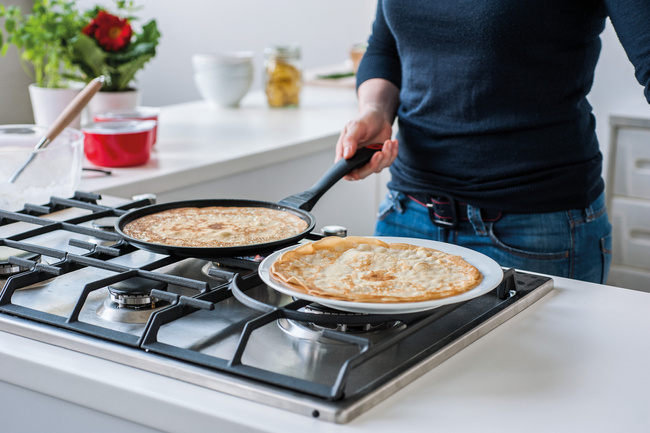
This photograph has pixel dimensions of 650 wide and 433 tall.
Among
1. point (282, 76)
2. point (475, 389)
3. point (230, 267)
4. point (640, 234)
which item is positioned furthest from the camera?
point (640, 234)

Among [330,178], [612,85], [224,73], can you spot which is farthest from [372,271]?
[612,85]

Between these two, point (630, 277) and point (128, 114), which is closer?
point (128, 114)

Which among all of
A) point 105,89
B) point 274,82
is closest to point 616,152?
point 274,82

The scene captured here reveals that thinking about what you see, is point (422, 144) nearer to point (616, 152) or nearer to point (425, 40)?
point (425, 40)

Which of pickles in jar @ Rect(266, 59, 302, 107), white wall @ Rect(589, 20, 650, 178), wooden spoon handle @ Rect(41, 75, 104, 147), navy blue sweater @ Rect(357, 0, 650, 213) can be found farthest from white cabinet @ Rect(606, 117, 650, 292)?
wooden spoon handle @ Rect(41, 75, 104, 147)

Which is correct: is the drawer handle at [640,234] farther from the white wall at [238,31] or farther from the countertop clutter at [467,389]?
the white wall at [238,31]

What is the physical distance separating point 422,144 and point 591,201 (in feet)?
0.99

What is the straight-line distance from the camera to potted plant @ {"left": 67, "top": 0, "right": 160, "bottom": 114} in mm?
1912

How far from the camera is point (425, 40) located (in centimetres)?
130

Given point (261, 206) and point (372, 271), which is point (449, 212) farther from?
point (372, 271)

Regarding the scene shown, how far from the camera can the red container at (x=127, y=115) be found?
1828 mm

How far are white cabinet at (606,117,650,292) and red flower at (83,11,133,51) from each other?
5.17 feet

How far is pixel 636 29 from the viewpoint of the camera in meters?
1.03

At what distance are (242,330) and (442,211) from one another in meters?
0.63
